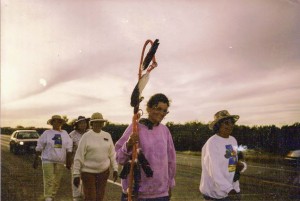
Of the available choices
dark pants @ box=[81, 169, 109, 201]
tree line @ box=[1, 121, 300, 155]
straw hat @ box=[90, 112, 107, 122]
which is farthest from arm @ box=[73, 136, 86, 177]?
tree line @ box=[1, 121, 300, 155]

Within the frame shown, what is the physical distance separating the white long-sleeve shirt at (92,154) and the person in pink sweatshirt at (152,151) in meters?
1.90

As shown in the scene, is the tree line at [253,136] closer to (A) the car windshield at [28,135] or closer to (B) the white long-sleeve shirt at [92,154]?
(A) the car windshield at [28,135]

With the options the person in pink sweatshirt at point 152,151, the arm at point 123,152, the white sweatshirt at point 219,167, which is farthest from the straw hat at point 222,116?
the arm at point 123,152

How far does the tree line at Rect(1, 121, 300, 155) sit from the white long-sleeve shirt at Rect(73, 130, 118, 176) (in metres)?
12.6

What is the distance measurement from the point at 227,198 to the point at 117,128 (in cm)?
4541

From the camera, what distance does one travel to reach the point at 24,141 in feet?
78.2

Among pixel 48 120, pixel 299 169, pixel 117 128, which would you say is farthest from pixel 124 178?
pixel 117 128

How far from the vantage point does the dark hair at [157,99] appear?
11.9 ft

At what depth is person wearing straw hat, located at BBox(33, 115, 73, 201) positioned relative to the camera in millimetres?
6723

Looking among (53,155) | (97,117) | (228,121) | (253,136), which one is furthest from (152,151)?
(253,136)

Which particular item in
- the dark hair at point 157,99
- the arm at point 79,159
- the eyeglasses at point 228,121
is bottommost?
the arm at point 79,159

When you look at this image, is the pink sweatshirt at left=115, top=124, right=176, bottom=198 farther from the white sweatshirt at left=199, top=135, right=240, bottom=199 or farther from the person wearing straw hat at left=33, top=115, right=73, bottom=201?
the person wearing straw hat at left=33, top=115, right=73, bottom=201

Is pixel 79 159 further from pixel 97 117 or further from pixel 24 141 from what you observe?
pixel 24 141

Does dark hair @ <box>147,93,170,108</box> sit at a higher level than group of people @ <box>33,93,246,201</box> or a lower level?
higher
